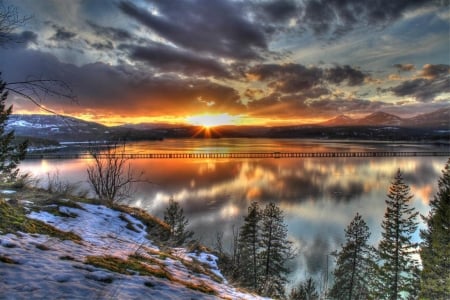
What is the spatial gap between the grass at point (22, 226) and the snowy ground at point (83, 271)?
25 cm

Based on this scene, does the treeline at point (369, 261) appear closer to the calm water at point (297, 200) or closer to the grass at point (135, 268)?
the calm water at point (297, 200)

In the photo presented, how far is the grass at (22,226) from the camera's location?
207 inches

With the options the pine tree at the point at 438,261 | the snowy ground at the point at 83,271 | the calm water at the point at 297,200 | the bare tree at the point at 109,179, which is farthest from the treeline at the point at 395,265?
the snowy ground at the point at 83,271

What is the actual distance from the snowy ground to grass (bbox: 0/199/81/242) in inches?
10.0

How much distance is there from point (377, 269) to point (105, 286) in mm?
25364

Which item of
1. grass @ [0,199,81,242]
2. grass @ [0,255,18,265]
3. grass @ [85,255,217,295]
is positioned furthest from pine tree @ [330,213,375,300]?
grass @ [0,255,18,265]

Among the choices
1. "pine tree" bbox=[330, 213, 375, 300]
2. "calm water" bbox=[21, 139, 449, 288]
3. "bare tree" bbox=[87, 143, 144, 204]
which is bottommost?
"pine tree" bbox=[330, 213, 375, 300]

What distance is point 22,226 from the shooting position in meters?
5.53

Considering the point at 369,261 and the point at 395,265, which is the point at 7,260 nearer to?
the point at 369,261

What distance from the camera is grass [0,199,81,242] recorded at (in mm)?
5267

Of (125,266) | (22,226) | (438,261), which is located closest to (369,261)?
(438,261)

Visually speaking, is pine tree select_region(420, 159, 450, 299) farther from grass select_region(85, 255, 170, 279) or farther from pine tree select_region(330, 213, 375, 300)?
grass select_region(85, 255, 170, 279)

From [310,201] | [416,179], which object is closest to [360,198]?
[310,201]

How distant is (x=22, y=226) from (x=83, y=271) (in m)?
2.30
